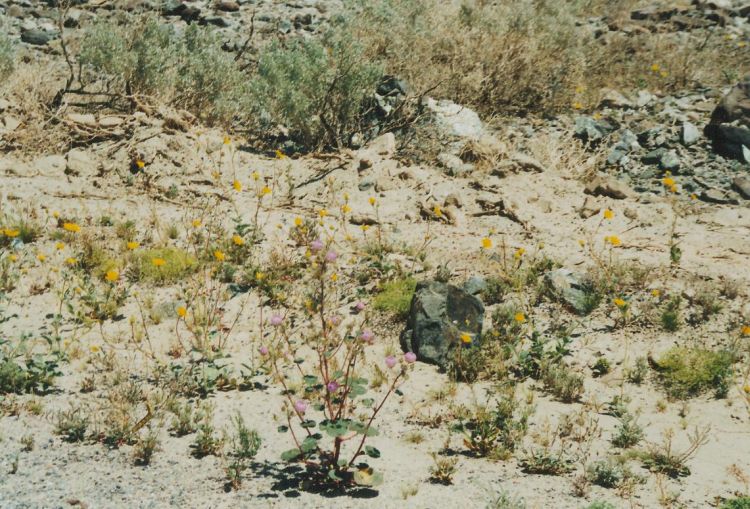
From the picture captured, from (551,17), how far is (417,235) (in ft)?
18.3

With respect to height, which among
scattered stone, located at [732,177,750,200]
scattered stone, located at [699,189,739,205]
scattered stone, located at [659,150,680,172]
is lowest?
scattered stone, located at [699,189,739,205]

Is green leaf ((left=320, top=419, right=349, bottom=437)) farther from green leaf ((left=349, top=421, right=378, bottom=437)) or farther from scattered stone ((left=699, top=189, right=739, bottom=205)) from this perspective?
scattered stone ((left=699, top=189, right=739, bottom=205))

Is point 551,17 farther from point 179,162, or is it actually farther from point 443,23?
point 179,162

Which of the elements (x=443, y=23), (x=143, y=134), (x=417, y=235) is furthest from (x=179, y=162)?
(x=443, y=23)

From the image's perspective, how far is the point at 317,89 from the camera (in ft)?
27.8

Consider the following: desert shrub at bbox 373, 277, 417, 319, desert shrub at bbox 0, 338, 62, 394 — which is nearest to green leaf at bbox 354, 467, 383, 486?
desert shrub at bbox 373, 277, 417, 319

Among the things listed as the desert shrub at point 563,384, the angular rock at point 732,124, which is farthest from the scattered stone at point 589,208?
the desert shrub at point 563,384

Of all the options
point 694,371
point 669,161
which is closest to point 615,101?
point 669,161

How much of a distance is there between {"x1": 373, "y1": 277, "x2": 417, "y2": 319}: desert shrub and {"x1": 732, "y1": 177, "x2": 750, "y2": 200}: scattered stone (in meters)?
4.13

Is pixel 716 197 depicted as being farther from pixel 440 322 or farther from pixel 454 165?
pixel 440 322

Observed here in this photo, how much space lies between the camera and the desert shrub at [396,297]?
5715mm

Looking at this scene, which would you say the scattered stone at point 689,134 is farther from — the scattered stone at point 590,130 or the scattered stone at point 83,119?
the scattered stone at point 83,119

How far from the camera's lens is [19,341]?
5.16m

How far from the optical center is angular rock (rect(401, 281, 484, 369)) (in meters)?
5.21
